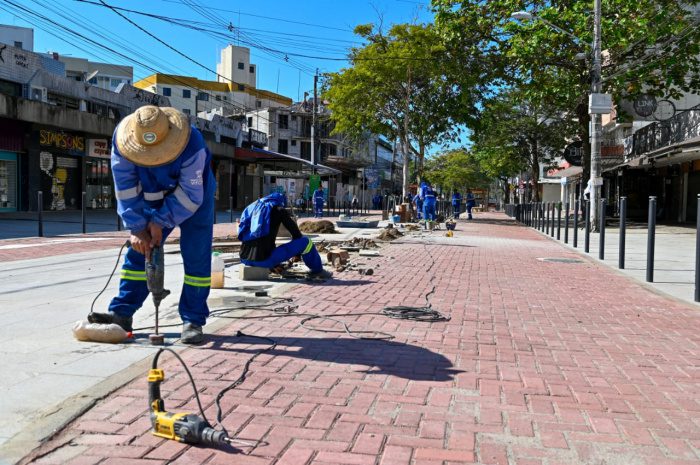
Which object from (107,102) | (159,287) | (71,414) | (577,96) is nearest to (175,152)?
(159,287)

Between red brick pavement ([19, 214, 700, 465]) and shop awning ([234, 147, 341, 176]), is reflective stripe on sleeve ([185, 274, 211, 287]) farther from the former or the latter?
shop awning ([234, 147, 341, 176])

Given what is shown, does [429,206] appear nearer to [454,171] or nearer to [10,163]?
[10,163]

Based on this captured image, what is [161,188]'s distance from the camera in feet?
15.3

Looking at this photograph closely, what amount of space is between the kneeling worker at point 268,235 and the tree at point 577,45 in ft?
54.4

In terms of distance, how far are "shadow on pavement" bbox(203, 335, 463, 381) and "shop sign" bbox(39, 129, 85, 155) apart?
81.1 feet

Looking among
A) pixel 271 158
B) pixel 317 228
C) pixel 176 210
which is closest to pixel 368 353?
pixel 176 210

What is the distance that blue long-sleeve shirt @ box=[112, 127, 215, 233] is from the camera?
446 cm

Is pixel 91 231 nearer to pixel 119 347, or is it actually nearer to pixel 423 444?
pixel 119 347

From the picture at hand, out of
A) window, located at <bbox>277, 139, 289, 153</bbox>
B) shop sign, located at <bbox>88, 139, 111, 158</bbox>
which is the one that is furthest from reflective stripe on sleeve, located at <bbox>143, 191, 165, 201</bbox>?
window, located at <bbox>277, 139, 289, 153</bbox>

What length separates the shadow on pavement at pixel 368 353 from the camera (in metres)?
4.34

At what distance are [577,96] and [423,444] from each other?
78.2ft

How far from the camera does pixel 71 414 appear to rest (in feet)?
10.8

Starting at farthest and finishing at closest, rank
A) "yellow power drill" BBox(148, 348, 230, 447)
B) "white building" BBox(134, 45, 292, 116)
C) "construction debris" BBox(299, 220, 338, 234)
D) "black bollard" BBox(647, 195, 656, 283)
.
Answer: "white building" BBox(134, 45, 292, 116)
"construction debris" BBox(299, 220, 338, 234)
"black bollard" BBox(647, 195, 656, 283)
"yellow power drill" BBox(148, 348, 230, 447)

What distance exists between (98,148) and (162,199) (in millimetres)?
27909
